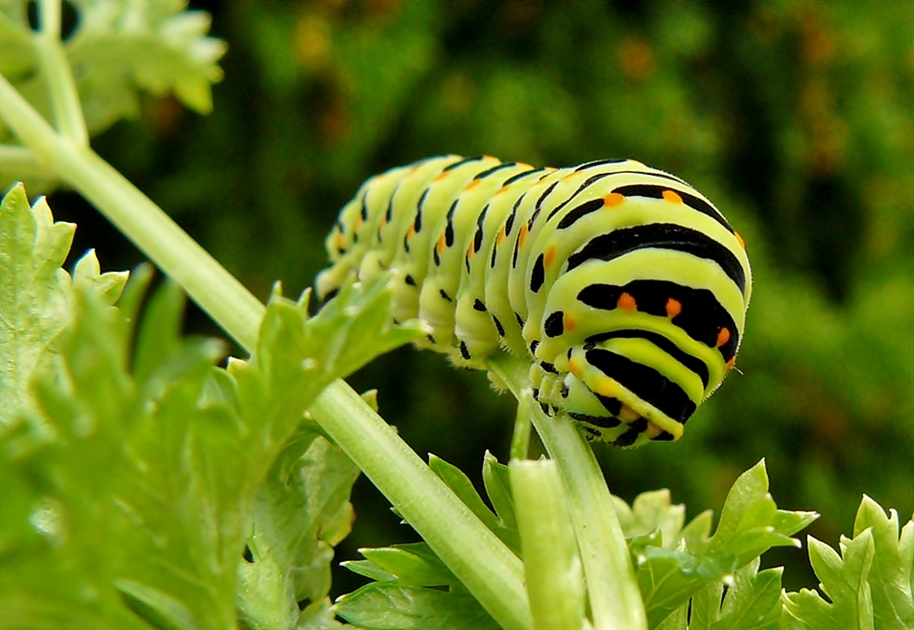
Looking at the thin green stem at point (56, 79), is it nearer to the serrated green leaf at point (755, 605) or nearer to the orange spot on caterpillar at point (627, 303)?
the orange spot on caterpillar at point (627, 303)

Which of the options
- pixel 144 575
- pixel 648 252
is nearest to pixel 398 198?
pixel 648 252

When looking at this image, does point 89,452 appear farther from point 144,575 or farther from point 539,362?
point 539,362

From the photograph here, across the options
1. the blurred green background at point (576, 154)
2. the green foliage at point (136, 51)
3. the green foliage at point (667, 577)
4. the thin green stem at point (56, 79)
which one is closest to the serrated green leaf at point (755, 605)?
the green foliage at point (667, 577)

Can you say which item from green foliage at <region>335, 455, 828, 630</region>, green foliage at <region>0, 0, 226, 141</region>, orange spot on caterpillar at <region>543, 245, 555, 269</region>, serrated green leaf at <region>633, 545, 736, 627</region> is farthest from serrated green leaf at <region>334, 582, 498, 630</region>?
Result: green foliage at <region>0, 0, 226, 141</region>

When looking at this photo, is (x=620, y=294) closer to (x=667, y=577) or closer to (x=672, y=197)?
(x=672, y=197)

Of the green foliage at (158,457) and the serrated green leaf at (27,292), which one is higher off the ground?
the serrated green leaf at (27,292)

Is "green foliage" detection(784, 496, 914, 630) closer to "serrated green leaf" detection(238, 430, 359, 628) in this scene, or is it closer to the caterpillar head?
the caterpillar head

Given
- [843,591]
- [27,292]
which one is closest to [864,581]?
[843,591]
